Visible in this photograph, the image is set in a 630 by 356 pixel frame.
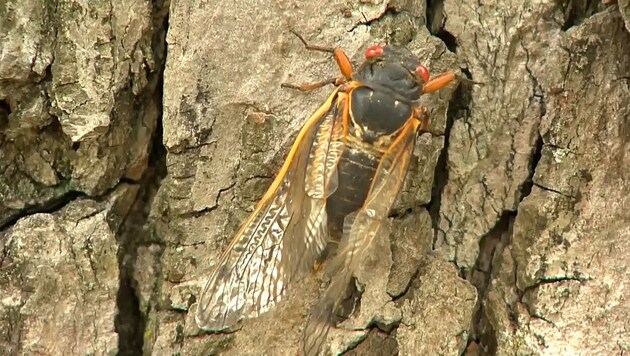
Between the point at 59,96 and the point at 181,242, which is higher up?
the point at 59,96

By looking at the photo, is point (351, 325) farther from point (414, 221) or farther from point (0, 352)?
point (0, 352)

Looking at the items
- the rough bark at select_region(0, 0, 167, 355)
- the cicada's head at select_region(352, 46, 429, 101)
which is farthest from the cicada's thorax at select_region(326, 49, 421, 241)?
the rough bark at select_region(0, 0, 167, 355)

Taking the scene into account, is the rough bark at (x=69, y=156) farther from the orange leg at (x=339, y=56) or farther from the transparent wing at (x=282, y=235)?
the orange leg at (x=339, y=56)

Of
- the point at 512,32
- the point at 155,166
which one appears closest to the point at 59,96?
the point at 155,166

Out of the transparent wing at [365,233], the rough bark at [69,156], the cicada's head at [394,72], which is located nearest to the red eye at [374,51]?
the cicada's head at [394,72]

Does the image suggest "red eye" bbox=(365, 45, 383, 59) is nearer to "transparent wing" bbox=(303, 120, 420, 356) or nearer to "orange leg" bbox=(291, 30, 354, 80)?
"orange leg" bbox=(291, 30, 354, 80)

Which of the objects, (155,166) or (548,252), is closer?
(548,252)
